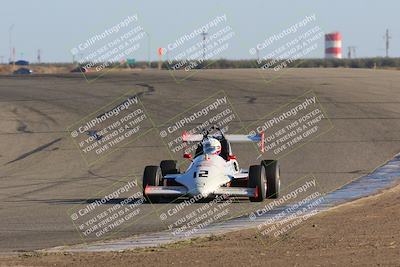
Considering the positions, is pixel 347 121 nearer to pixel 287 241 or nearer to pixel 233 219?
pixel 233 219

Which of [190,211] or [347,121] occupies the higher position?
[190,211]

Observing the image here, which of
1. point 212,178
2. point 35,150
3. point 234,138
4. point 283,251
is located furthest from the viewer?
point 35,150

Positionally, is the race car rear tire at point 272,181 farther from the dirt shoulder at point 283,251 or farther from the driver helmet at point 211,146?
the dirt shoulder at point 283,251

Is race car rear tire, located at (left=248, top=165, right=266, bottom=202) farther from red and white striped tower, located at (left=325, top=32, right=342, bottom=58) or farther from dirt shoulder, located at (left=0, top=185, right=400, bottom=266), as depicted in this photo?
red and white striped tower, located at (left=325, top=32, right=342, bottom=58)

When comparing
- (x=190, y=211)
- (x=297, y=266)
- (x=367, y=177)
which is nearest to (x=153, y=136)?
(x=367, y=177)

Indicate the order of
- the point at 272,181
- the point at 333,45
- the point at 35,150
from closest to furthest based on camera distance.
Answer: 1. the point at 272,181
2. the point at 35,150
3. the point at 333,45

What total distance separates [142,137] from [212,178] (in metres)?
12.2

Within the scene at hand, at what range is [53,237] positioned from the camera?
14.6m

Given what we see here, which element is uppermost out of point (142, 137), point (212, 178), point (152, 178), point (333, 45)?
point (152, 178)

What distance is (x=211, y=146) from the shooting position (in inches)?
764

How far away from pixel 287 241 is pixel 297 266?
2064 millimetres

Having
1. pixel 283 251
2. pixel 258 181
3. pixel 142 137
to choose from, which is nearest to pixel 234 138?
pixel 258 181

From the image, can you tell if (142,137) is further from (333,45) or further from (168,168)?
(333,45)

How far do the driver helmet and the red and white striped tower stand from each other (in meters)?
106
